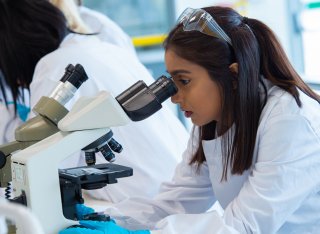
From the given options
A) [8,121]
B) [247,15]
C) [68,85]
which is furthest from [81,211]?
[247,15]

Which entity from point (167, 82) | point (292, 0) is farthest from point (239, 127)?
point (292, 0)

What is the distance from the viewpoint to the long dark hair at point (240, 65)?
1.26m

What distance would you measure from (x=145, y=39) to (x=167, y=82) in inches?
107

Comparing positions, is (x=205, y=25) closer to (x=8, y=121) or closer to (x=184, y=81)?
(x=184, y=81)

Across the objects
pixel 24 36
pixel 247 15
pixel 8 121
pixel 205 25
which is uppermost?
pixel 205 25

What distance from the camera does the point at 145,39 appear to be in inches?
151

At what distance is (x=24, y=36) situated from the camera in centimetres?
181

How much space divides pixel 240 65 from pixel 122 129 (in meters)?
0.57

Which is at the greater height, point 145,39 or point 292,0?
point 292,0

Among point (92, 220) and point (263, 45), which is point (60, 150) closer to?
point (92, 220)

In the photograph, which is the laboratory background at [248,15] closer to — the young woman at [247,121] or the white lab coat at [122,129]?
the white lab coat at [122,129]

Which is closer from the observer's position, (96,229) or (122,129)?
(96,229)

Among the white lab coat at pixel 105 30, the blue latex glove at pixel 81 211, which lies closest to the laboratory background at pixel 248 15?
the white lab coat at pixel 105 30

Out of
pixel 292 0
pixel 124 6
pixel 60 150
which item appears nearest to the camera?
pixel 60 150
